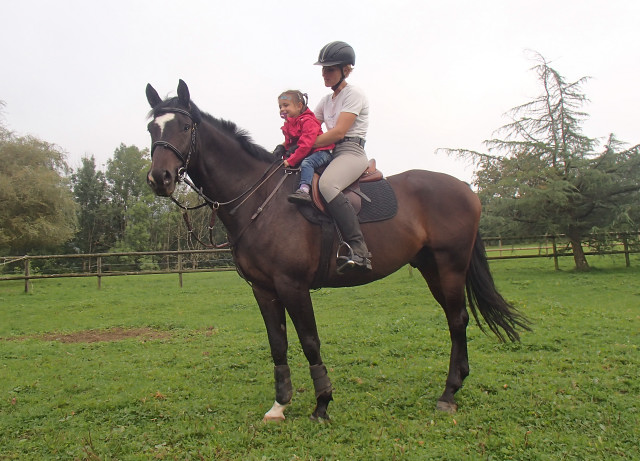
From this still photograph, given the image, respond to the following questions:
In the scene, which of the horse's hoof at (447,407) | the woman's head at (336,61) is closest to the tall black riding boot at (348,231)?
the woman's head at (336,61)

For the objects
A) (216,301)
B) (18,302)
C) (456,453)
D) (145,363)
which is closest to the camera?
(456,453)

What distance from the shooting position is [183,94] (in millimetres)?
4000

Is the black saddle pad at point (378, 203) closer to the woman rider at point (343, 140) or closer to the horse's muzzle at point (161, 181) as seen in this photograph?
the woman rider at point (343, 140)

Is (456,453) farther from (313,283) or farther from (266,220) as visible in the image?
(266,220)

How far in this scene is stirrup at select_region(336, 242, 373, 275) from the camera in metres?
3.89

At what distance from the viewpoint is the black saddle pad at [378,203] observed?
4.37m

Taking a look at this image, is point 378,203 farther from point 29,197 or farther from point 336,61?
point 29,197

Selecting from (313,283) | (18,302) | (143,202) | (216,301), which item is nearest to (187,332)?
(216,301)

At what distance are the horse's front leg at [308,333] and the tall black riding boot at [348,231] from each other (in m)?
0.44

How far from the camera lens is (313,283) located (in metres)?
4.20

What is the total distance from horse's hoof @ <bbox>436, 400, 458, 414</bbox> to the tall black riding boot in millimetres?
1523

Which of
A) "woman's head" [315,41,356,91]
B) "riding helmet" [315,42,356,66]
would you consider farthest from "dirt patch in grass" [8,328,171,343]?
"riding helmet" [315,42,356,66]

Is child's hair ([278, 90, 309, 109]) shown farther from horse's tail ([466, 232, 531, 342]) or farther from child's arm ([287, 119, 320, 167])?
horse's tail ([466, 232, 531, 342])

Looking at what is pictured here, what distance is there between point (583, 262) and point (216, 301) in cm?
1361
